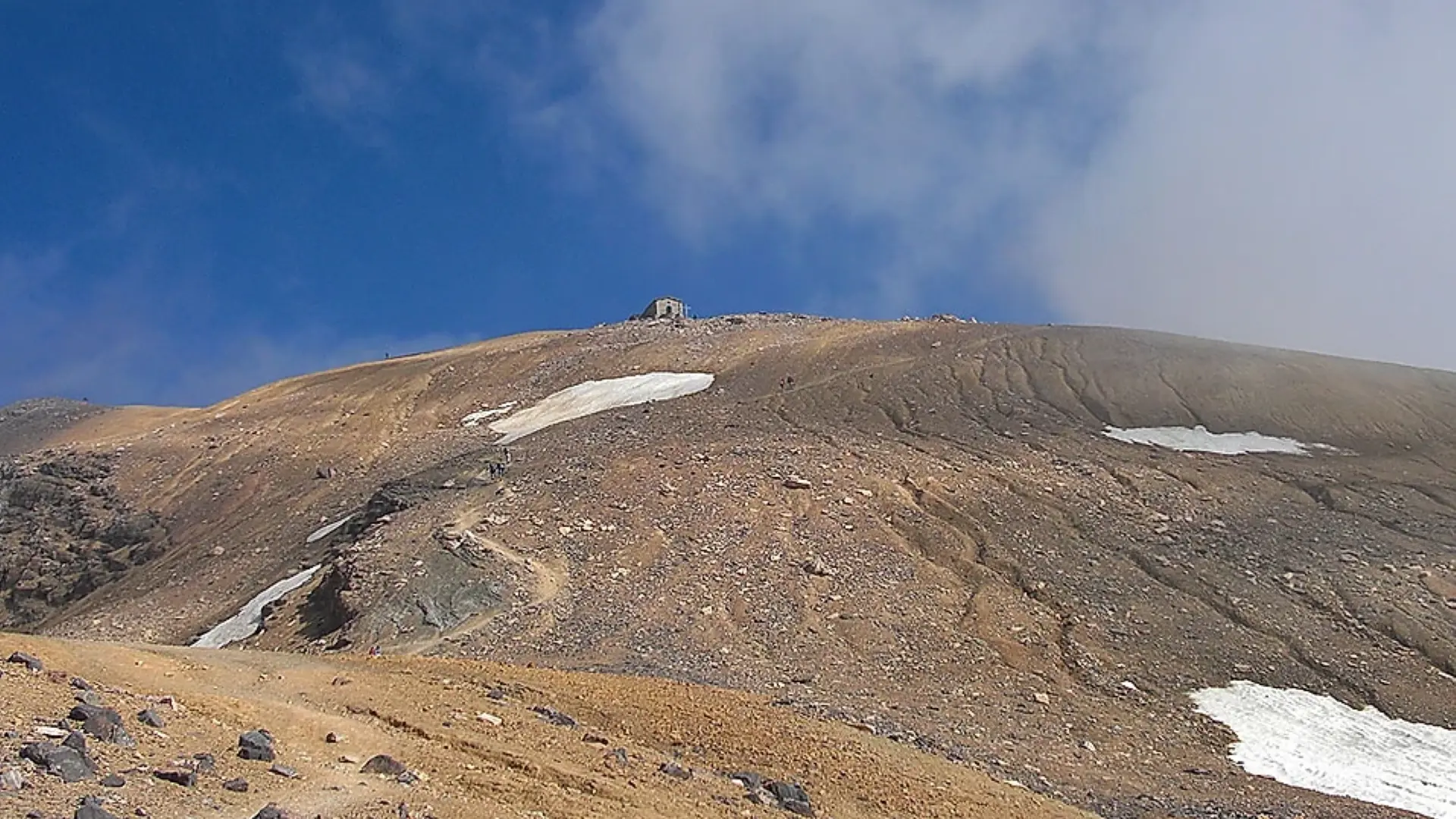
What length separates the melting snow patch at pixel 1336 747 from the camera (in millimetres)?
16391

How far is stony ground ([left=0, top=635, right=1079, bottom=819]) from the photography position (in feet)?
27.4

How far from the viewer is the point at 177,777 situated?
26.8 feet

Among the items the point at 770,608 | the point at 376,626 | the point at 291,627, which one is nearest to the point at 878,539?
the point at 770,608

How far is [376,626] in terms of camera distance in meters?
21.3

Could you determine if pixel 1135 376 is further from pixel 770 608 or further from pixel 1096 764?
pixel 1096 764

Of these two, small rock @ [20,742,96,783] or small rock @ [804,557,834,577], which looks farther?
small rock @ [804,557,834,577]

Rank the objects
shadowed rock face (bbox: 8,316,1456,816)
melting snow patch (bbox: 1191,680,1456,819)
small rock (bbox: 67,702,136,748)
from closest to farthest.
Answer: small rock (bbox: 67,702,136,748), melting snow patch (bbox: 1191,680,1456,819), shadowed rock face (bbox: 8,316,1456,816)

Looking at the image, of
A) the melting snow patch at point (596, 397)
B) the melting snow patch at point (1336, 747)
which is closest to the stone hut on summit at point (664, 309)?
the melting snow patch at point (596, 397)

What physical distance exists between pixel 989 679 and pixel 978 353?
2311cm

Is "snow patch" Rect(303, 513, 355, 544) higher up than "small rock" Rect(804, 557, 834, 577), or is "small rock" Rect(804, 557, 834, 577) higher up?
"snow patch" Rect(303, 513, 355, 544)

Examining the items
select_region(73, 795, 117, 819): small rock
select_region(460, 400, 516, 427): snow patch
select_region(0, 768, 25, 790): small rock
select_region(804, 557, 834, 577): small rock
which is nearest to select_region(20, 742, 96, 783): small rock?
select_region(0, 768, 25, 790): small rock

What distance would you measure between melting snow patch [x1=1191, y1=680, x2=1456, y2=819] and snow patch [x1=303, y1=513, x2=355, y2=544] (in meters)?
22.0

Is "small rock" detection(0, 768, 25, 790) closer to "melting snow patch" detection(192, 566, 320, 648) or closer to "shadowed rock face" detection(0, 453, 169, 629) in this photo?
"melting snow patch" detection(192, 566, 320, 648)

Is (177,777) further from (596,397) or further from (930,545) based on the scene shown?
(596,397)
